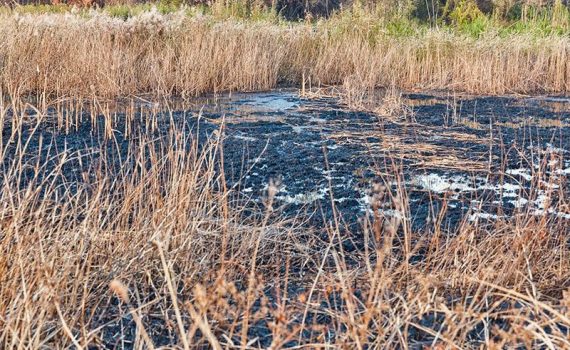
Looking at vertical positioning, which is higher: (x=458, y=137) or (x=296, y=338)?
(x=296, y=338)

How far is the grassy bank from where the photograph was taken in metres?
7.64

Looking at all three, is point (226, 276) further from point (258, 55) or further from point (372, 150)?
point (258, 55)

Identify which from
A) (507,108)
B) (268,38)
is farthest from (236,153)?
(268,38)

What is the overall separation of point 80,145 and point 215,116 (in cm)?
184

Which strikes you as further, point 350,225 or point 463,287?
point 350,225

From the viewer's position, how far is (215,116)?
695cm

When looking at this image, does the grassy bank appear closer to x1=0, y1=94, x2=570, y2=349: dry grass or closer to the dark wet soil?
the dark wet soil

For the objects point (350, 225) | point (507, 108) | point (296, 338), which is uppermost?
point (296, 338)

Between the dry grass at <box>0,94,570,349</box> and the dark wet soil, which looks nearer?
the dry grass at <box>0,94,570,349</box>

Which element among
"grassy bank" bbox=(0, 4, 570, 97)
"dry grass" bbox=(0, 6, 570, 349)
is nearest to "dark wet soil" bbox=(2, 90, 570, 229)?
"dry grass" bbox=(0, 6, 570, 349)

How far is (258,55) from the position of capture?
29.9 ft

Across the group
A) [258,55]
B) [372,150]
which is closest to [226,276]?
[372,150]

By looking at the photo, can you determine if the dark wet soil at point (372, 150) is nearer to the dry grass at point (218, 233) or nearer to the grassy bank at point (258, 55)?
the dry grass at point (218, 233)

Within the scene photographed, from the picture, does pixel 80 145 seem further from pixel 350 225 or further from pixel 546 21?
pixel 546 21
